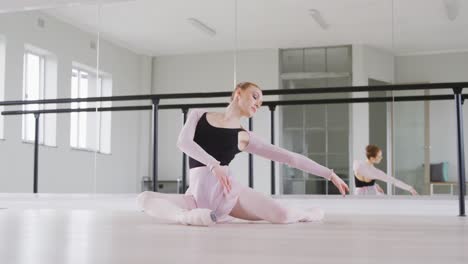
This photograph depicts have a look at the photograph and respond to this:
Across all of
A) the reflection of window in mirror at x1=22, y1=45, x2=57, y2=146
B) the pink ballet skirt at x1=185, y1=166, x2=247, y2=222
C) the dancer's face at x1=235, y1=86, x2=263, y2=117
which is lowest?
the pink ballet skirt at x1=185, y1=166, x2=247, y2=222

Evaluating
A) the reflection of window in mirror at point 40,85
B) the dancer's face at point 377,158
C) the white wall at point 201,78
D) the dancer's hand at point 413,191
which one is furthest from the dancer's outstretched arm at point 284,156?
the reflection of window in mirror at point 40,85

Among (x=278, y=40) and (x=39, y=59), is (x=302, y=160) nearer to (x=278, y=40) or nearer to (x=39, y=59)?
(x=278, y=40)

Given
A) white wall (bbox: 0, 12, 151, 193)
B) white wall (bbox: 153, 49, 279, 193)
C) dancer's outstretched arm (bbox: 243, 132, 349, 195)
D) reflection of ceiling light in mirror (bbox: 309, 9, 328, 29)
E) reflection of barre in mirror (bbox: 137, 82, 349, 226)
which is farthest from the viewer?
white wall (bbox: 0, 12, 151, 193)

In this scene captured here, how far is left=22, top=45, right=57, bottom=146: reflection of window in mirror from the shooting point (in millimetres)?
6105

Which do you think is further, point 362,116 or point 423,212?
point 362,116

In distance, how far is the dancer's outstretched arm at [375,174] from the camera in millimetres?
4582

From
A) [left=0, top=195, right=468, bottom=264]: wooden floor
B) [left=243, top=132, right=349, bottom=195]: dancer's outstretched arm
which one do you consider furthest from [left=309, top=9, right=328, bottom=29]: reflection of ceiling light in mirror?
[left=0, top=195, right=468, bottom=264]: wooden floor

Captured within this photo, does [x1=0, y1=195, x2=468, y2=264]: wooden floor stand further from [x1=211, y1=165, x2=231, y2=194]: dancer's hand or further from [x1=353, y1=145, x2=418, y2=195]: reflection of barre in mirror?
[x1=353, y1=145, x2=418, y2=195]: reflection of barre in mirror

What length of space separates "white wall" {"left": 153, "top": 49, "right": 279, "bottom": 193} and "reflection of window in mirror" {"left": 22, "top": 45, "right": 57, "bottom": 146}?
114cm

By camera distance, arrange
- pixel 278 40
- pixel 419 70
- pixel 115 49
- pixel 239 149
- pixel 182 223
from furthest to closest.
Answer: pixel 115 49
pixel 278 40
pixel 419 70
pixel 239 149
pixel 182 223

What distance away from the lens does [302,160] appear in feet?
7.90

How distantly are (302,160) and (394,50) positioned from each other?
2995 millimetres

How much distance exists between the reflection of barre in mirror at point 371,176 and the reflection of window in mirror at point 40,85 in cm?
304

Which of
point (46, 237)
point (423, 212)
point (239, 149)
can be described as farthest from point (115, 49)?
point (46, 237)
